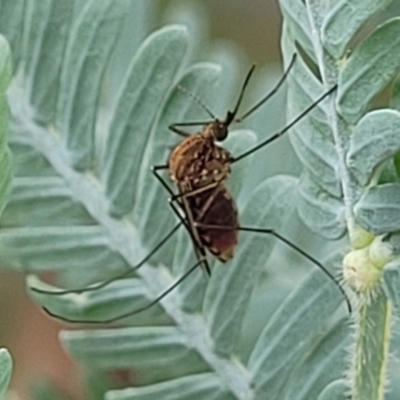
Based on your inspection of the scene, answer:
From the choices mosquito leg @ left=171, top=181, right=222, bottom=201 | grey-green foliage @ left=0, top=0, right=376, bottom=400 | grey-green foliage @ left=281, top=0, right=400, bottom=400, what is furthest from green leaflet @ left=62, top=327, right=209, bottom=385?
grey-green foliage @ left=281, top=0, right=400, bottom=400

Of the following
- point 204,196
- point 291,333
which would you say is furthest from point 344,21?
point 204,196

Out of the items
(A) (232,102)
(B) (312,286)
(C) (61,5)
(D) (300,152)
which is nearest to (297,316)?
(B) (312,286)

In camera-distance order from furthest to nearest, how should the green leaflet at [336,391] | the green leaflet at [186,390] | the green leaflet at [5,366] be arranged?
the green leaflet at [186,390] < the green leaflet at [336,391] < the green leaflet at [5,366]

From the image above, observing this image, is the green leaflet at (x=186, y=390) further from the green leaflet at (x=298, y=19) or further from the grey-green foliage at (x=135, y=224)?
the green leaflet at (x=298, y=19)

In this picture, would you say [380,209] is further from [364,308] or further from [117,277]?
[117,277]

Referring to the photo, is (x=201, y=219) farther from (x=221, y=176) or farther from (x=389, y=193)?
(x=389, y=193)

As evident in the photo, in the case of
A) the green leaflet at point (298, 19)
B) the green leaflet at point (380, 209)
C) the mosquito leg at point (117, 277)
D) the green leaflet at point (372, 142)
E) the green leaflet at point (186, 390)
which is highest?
the green leaflet at point (298, 19)

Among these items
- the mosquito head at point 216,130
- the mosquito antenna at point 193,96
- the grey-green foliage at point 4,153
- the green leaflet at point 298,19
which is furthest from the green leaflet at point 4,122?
the mosquito head at point 216,130

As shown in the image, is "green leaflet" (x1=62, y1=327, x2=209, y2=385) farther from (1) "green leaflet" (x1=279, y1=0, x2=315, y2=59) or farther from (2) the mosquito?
(1) "green leaflet" (x1=279, y1=0, x2=315, y2=59)
